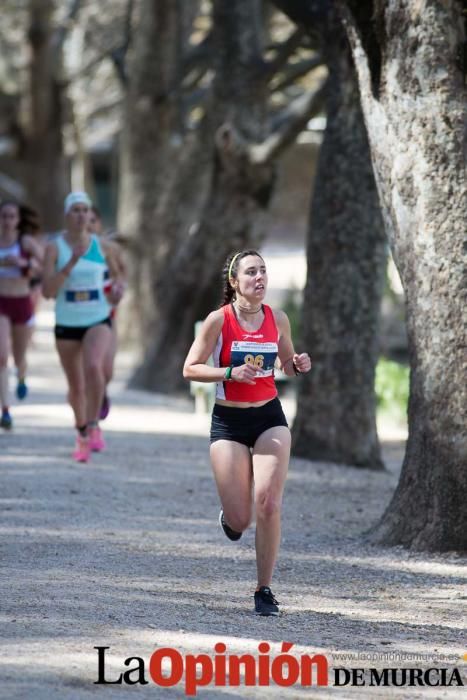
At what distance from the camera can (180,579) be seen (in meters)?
8.08

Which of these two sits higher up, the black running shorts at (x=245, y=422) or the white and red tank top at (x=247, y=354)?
the white and red tank top at (x=247, y=354)

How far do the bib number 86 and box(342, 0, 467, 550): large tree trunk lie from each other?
1846 millimetres

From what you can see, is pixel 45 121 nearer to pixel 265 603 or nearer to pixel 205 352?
pixel 205 352

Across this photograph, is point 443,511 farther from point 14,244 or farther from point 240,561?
point 14,244

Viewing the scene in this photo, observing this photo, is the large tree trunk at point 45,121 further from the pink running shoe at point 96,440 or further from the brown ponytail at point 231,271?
the brown ponytail at point 231,271

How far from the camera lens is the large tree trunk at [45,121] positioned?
30094mm

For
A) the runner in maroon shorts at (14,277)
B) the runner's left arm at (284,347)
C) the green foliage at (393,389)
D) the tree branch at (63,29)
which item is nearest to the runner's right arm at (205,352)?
the runner's left arm at (284,347)

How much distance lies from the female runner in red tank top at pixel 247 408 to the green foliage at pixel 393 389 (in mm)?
10650

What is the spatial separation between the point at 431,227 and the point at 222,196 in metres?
9.11

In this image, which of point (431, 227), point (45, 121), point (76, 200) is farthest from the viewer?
point (45, 121)

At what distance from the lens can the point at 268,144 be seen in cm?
1666

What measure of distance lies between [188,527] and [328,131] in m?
4.59

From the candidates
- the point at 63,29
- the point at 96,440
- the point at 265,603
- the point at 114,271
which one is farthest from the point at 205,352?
the point at 63,29

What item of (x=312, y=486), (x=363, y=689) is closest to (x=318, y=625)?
(x=363, y=689)
